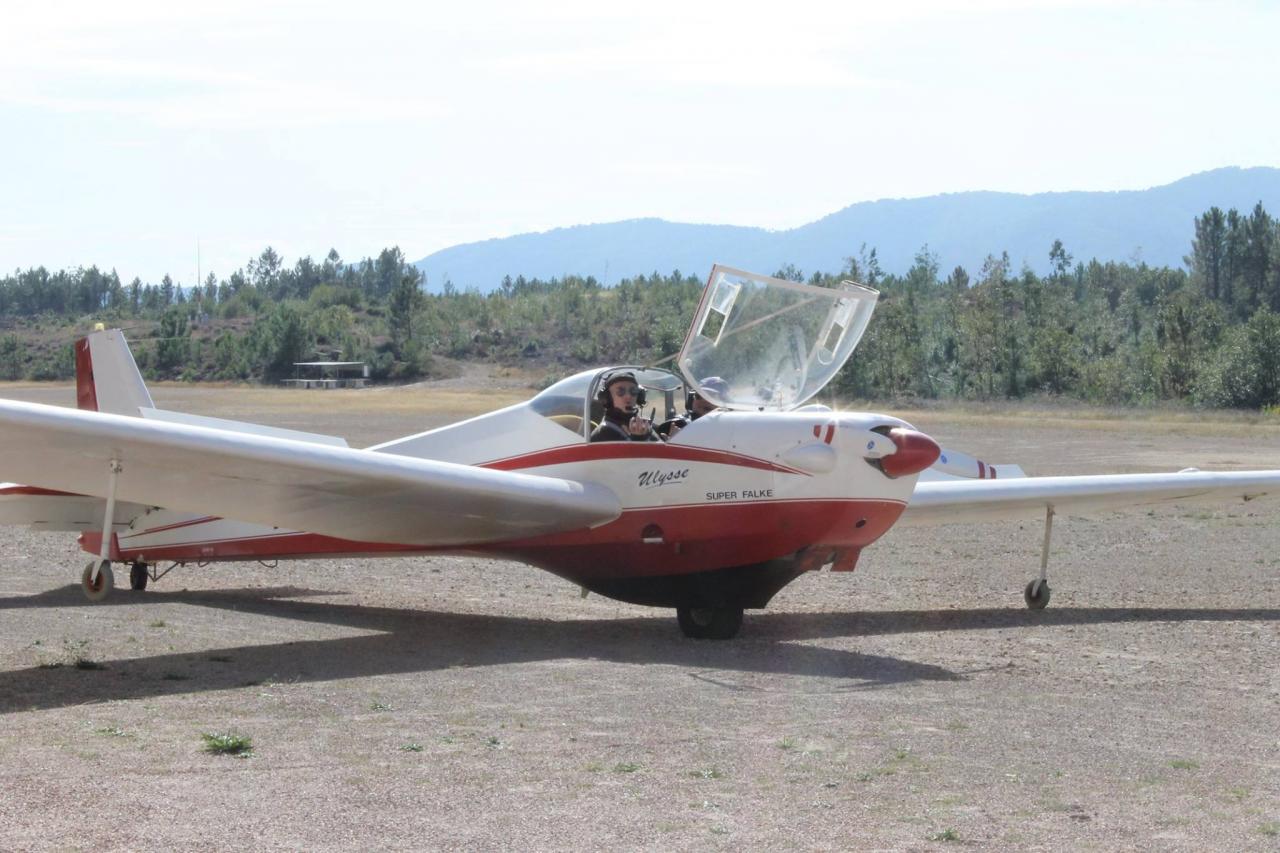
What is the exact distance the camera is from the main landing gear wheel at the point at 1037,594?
1393cm

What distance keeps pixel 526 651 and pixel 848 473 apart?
2889 mm

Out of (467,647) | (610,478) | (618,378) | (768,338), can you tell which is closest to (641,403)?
(618,378)

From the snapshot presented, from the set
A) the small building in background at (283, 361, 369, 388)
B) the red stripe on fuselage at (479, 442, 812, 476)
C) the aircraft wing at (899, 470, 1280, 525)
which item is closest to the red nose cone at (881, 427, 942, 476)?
the red stripe on fuselage at (479, 442, 812, 476)

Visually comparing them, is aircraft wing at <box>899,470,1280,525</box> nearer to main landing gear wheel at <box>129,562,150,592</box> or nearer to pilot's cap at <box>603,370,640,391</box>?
pilot's cap at <box>603,370,640,391</box>

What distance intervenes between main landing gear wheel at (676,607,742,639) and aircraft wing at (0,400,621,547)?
44.2 inches

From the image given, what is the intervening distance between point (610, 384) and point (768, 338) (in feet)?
4.62

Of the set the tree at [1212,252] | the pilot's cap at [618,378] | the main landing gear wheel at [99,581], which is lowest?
the main landing gear wheel at [99,581]

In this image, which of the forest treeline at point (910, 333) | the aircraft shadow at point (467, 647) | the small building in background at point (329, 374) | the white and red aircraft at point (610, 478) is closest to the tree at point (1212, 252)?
the forest treeline at point (910, 333)

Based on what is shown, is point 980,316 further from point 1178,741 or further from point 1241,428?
point 1178,741

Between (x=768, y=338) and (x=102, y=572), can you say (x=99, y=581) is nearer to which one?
(x=102, y=572)

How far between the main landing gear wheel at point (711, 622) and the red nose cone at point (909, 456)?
188 centimetres

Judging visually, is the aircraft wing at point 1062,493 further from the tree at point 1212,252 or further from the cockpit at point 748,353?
the tree at point 1212,252

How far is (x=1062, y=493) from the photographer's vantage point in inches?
564

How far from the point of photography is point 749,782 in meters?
6.75
